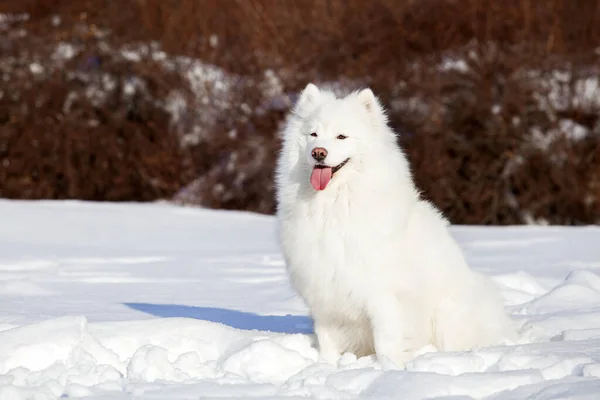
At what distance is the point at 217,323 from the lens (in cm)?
511

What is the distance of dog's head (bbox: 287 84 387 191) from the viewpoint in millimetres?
4676

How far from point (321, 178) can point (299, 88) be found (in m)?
11.4

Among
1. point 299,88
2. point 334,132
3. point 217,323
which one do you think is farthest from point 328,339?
point 299,88

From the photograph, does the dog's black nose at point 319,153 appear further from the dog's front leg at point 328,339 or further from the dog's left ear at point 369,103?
the dog's front leg at point 328,339

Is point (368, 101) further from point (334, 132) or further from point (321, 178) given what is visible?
point (321, 178)

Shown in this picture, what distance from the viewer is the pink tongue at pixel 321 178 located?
4.68m

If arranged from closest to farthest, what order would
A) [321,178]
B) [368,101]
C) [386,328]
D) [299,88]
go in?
[386,328]
[321,178]
[368,101]
[299,88]

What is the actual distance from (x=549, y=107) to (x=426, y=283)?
1049 centimetres

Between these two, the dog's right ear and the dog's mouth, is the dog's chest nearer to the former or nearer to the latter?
the dog's mouth

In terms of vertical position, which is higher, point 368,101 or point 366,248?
point 368,101

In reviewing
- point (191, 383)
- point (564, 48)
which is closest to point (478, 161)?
point (564, 48)

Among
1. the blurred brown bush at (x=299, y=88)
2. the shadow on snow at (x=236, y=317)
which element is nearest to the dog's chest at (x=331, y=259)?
the shadow on snow at (x=236, y=317)

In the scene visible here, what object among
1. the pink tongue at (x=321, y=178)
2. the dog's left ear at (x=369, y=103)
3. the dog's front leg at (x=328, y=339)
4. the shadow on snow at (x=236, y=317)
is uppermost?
the dog's left ear at (x=369, y=103)

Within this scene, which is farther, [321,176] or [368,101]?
[368,101]
